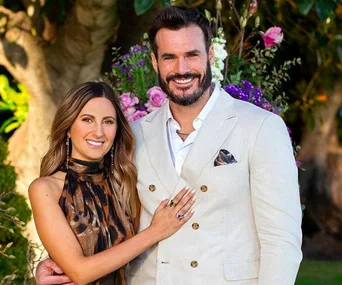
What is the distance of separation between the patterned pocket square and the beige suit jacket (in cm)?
1

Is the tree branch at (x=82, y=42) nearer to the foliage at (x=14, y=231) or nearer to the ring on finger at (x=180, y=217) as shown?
the foliage at (x=14, y=231)

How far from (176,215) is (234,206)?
222 mm

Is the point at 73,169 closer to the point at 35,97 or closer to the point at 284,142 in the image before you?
the point at 284,142

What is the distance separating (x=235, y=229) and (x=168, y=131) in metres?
0.50

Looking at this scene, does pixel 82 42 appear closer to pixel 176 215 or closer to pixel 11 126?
pixel 11 126

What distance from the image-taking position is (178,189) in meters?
3.49

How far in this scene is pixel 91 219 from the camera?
3.60 meters

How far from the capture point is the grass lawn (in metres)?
9.99

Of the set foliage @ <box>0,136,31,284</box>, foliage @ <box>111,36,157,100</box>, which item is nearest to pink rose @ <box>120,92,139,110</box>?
foliage @ <box>111,36,157,100</box>

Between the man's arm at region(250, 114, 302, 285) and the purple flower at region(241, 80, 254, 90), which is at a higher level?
the purple flower at region(241, 80, 254, 90)

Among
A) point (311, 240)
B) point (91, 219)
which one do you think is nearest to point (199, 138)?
point (91, 219)

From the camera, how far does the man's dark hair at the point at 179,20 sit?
11.5 feet

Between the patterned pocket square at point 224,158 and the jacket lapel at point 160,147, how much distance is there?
17 cm

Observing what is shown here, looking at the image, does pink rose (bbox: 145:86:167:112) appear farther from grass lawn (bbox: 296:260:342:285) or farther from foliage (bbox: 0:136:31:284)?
grass lawn (bbox: 296:260:342:285)
